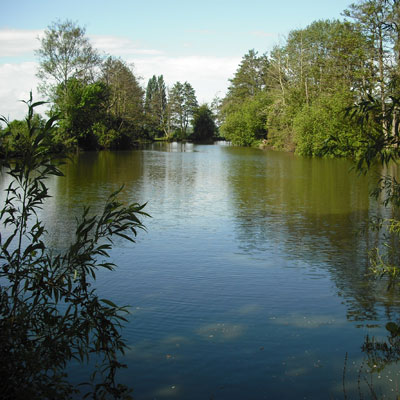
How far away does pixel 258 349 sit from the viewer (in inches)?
209

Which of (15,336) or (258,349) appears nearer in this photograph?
(15,336)

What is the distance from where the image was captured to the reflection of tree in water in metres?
7.20

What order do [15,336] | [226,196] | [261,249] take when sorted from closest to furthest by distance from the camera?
1. [15,336]
2. [261,249]
3. [226,196]

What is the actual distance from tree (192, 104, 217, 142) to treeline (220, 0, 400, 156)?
1802 centimetres

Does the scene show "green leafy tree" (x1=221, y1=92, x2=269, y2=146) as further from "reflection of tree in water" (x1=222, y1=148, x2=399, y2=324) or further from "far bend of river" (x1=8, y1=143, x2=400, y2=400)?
"far bend of river" (x1=8, y1=143, x2=400, y2=400)

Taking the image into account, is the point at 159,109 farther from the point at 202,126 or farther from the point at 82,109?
the point at 82,109

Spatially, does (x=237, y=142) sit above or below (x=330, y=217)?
above

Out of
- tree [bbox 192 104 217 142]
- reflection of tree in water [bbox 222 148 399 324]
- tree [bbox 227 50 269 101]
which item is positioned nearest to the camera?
reflection of tree in water [bbox 222 148 399 324]

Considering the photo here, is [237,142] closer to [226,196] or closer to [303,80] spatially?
[303,80]

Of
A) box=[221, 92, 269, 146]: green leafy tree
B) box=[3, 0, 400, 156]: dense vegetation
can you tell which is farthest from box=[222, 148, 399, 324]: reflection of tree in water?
box=[221, 92, 269, 146]: green leafy tree

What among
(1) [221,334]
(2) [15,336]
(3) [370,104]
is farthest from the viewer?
(1) [221,334]

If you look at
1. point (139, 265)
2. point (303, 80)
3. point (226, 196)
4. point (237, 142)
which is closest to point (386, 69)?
point (303, 80)

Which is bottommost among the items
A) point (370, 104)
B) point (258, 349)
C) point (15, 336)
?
point (258, 349)

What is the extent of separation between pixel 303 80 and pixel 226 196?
3355 cm
